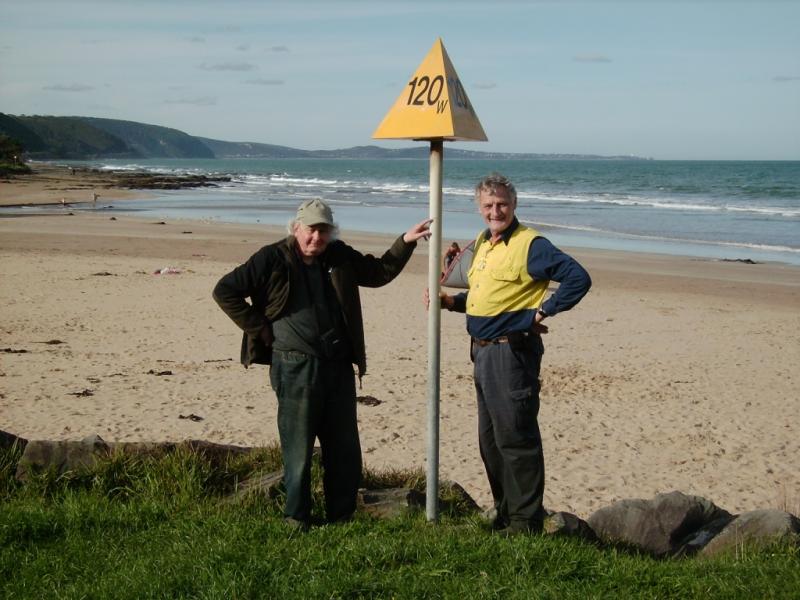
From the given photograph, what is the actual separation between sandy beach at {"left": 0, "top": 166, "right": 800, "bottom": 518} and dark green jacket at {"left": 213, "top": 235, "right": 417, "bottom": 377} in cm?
232

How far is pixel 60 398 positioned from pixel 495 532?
18.0 feet

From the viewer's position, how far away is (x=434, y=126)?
4766 millimetres

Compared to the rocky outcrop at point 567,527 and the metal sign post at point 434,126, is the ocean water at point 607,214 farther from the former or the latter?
the metal sign post at point 434,126

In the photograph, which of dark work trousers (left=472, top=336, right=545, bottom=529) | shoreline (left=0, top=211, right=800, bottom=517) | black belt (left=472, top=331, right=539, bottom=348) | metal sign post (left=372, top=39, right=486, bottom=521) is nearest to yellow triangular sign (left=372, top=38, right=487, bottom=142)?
metal sign post (left=372, top=39, right=486, bottom=521)

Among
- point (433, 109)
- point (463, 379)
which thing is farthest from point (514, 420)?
point (463, 379)

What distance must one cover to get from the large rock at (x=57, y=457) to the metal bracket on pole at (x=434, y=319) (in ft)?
6.67

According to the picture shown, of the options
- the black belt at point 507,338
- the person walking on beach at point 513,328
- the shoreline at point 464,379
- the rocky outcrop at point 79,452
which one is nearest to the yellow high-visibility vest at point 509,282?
the person walking on beach at point 513,328

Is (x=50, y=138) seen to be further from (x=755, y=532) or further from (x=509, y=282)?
(x=755, y=532)

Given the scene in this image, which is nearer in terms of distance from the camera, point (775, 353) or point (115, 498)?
point (115, 498)

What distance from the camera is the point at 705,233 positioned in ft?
104

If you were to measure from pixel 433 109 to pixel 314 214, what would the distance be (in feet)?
2.60

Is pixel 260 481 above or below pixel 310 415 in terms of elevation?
below

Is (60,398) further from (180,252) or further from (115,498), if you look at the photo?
(180,252)

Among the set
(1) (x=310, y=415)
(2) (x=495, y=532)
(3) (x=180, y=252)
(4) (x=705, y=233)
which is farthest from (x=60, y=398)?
(4) (x=705, y=233)
